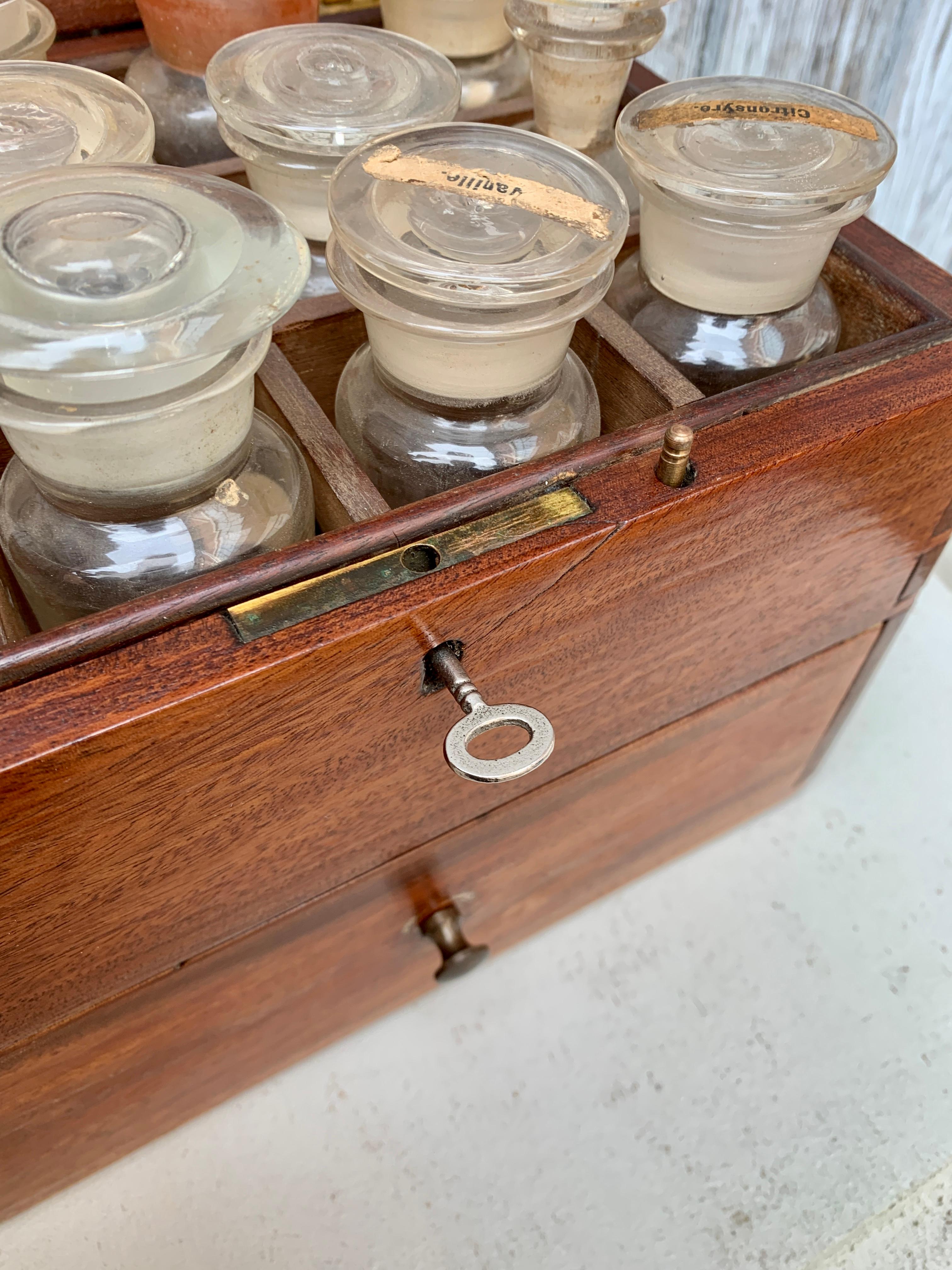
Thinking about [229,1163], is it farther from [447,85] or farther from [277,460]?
[447,85]

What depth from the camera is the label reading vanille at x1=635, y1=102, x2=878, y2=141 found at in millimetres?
496

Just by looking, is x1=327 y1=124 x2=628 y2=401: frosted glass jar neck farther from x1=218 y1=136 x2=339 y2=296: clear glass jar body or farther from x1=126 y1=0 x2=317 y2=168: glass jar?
x1=126 y1=0 x2=317 y2=168: glass jar

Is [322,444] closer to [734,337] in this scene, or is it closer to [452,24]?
[734,337]

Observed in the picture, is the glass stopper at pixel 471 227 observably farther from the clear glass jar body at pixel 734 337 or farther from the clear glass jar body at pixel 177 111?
the clear glass jar body at pixel 177 111

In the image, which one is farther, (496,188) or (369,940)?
(369,940)

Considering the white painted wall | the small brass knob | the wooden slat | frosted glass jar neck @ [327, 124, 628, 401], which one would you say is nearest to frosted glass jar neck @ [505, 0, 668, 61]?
frosted glass jar neck @ [327, 124, 628, 401]

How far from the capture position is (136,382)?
34 centimetres

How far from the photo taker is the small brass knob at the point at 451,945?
23.4 inches

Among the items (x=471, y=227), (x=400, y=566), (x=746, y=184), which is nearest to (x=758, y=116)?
(x=746, y=184)

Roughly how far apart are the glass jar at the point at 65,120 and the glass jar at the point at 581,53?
8.0 inches

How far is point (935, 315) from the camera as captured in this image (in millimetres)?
505

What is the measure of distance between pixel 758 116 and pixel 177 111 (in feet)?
1.05

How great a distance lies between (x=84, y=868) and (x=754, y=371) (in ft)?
1.24

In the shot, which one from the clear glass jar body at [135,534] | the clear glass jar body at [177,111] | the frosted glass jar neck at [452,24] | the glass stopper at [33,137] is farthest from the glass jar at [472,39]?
the clear glass jar body at [135,534]
